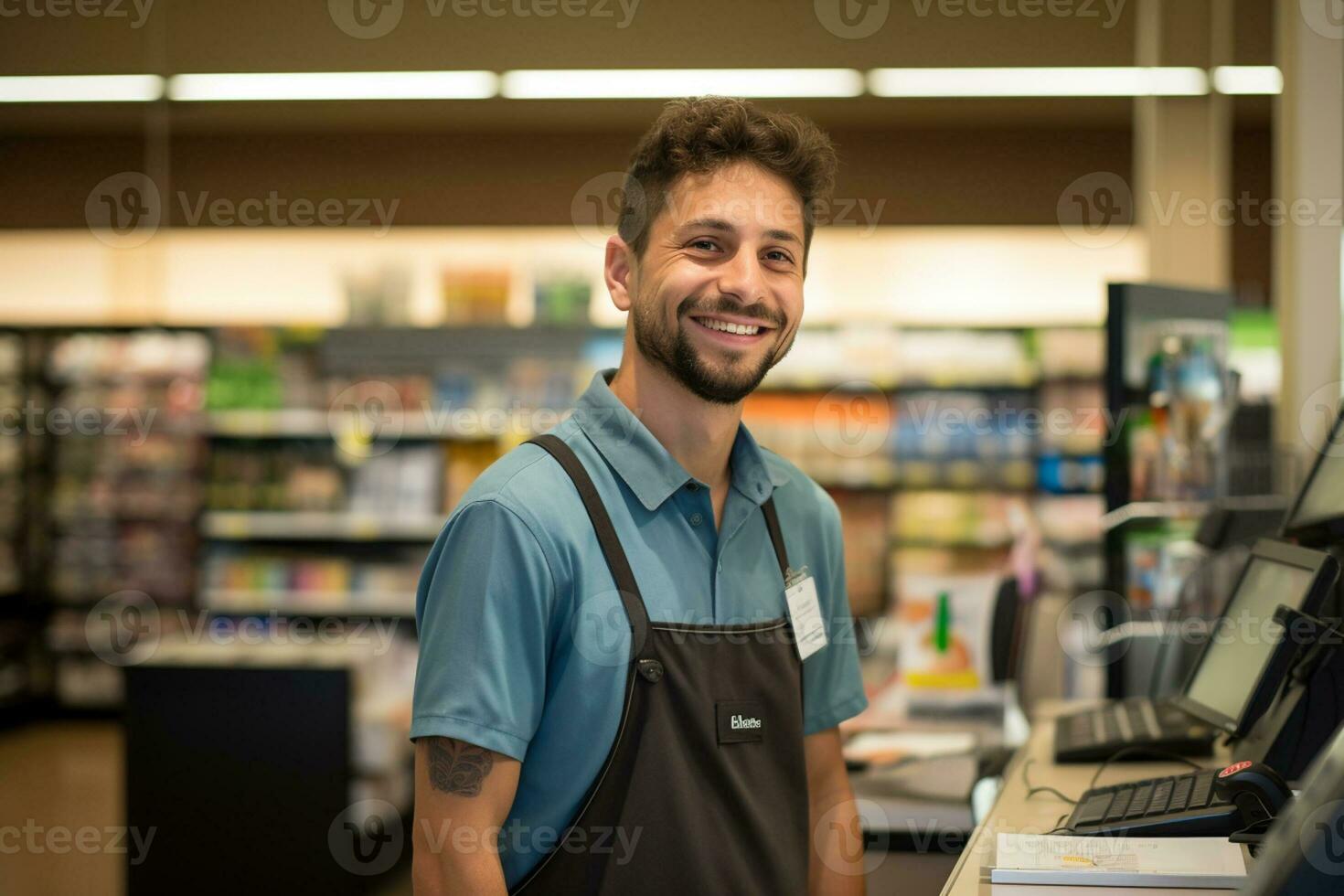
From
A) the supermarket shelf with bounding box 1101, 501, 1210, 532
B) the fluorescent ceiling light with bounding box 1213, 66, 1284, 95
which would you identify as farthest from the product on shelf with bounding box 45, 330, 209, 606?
the supermarket shelf with bounding box 1101, 501, 1210, 532

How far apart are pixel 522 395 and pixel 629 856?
5.03 metres

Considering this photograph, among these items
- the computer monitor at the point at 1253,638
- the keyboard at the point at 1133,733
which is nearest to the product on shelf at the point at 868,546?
the keyboard at the point at 1133,733

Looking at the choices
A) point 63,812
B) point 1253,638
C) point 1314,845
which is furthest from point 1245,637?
point 63,812

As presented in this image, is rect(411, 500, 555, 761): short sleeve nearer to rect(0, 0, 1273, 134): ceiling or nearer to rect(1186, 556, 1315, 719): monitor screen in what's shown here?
rect(1186, 556, 1315, 719): monitor screen

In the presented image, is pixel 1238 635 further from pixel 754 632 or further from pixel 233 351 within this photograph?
pixel 233 351

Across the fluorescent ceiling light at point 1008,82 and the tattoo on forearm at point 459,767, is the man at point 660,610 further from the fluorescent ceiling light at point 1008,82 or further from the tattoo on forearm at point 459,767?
the fluorescent ceiling light at point 1008,82

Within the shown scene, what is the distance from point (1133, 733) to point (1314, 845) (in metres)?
1.72

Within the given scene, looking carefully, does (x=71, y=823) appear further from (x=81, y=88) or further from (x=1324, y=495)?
(x=1324, y=495)

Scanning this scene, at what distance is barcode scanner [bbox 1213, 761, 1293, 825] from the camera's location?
1.52m

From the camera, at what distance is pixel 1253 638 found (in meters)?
1.97

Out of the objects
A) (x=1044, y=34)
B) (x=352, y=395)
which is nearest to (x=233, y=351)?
(x=352, y=395)

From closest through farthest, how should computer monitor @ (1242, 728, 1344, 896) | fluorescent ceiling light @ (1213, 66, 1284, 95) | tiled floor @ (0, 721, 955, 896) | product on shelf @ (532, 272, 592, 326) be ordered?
computer monitor @ (1242, 728, 1344, 896) → tiled floor @ (0, 721, 955, 896) → fluorescent ceiling light @ (1213, 66, 1284, 95) → product on shelf @ (532, 272, 592, 326)

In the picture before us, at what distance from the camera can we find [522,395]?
21.0ft

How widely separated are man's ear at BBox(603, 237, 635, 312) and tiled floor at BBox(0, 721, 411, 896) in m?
2.83
